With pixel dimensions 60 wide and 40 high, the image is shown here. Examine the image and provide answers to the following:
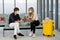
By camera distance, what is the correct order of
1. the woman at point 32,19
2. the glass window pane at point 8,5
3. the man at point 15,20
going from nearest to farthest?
1. the man at point 15,20
2. the woman at point 32,19
3. the glass window pane at point 8,5

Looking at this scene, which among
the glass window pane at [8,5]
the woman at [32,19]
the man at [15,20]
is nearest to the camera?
the man at [15,20]

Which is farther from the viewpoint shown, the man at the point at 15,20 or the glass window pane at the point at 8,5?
the glass window pane at the point at 8,5

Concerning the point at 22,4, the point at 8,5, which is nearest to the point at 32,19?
the point at 22,4

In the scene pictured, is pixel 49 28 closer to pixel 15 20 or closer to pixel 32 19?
pixel 32 19

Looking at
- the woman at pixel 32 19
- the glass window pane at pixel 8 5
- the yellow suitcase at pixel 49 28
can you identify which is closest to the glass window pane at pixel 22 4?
the glass window pane at pixel 8 5

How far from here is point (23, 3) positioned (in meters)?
11.8

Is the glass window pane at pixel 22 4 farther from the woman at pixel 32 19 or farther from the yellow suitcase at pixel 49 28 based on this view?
the yellow suitcase at pixel 49 28

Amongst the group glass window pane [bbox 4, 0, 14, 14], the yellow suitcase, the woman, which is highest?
glass window pane [bbox 4, 0, 14, 14]

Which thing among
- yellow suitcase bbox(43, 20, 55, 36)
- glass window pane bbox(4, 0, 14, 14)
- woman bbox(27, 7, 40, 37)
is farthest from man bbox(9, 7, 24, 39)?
glass window pane bbox(4, 0, 14, 14)

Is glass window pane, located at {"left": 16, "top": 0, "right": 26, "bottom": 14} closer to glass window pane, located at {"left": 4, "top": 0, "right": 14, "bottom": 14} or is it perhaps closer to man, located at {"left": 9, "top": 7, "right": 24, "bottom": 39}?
glass window pane, located at {"left": 4, "top": 0, "right": 14, "bottom": 14}

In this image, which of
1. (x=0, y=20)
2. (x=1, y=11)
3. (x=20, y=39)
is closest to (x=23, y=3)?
(x=1, y=11)

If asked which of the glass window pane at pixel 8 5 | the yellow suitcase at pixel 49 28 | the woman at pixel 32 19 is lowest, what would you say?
the yellow suitcase at pixel 49 28

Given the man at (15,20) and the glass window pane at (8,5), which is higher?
the glass window pane at (8,5)

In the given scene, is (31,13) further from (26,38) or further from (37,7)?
(37,7)
